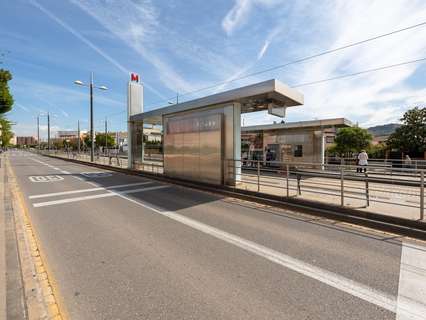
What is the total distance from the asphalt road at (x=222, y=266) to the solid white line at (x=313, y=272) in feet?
0.05

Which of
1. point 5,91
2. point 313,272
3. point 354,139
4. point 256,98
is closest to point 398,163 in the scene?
point 354,139

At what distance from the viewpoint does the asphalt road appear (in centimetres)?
282

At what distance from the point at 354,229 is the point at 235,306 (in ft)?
12.9

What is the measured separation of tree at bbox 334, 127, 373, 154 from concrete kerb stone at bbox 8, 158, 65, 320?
32060 millimetres

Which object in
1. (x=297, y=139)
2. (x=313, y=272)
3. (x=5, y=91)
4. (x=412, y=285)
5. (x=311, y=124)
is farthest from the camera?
(x=297, y=139)

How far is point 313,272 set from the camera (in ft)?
11.9

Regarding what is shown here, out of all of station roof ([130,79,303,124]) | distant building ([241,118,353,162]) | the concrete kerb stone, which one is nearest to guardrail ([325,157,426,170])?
distant building ([241,118,353,162])

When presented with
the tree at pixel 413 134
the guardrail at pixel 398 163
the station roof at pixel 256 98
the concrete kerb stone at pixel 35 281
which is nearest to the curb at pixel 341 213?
the station roof at pixel 256 98

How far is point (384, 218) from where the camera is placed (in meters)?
5.75

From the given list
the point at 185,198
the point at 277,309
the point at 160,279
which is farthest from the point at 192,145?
the point at 277,309

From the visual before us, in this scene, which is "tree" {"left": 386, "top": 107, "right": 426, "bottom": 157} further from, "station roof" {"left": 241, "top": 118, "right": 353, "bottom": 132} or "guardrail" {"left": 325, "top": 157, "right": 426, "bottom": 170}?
"station roof" {"left": 241, "top": 118, "right": 353, "bottom": 132}

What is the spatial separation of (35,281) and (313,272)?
3714 millimetres

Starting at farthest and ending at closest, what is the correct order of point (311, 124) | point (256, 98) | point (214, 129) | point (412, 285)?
point (311, 124) → point (214, 129) → point (256, 98) → point (412, 285)

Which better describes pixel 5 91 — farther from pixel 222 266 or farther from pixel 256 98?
pixel 222 266
